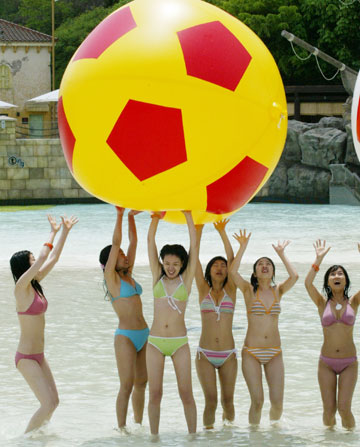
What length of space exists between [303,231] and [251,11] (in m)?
15.2

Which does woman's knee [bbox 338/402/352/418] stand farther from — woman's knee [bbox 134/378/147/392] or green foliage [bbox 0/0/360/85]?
green foliage [bbox 0/0/360/85]

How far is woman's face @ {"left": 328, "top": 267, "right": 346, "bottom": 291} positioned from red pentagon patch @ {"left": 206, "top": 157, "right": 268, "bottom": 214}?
27.7 inches

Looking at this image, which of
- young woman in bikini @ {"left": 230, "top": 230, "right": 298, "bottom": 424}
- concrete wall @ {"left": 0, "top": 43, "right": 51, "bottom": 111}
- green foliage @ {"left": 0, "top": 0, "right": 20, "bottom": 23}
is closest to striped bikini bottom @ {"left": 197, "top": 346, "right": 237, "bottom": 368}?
young woman in bikini @ {"left": 230, "top": 230, "right": 298, "bottom": 424}

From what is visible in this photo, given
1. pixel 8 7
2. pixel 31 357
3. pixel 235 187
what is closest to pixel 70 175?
pixel 31 357

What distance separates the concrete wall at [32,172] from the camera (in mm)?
23875

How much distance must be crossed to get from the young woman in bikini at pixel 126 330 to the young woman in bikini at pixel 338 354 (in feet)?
3.20

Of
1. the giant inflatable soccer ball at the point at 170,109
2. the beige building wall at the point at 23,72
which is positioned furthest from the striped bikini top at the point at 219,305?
the beige building wall at the point at 23,72

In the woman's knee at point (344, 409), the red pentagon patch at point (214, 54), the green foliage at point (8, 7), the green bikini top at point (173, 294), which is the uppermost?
the green foliage at point (8, 7)

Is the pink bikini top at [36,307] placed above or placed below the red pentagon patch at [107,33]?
below

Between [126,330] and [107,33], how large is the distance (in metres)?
1.60

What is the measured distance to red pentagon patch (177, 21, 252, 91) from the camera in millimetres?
3973

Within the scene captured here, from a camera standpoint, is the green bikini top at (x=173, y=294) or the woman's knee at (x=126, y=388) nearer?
the green bikini top at (x=173, y=294)

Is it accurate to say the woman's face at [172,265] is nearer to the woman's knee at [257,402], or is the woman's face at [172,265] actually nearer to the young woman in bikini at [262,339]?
the young woman in bikini at [262,339]

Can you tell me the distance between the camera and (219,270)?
476 cm
